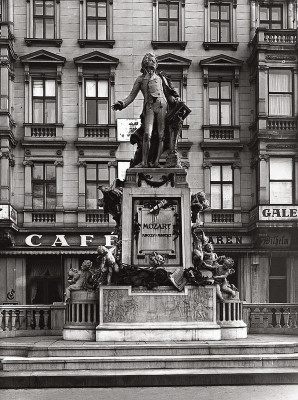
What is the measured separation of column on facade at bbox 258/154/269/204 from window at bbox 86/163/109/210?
6.92 meters

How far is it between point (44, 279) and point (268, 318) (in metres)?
20.1

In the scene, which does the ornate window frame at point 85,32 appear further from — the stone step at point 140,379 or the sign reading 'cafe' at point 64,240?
the stone step at point 140,379

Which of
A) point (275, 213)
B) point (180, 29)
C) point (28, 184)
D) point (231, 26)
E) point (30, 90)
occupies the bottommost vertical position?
point (275, 213)

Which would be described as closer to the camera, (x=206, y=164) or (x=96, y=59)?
(x=96, y=59)

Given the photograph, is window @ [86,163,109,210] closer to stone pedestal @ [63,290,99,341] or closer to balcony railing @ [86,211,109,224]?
balcony railing @ [86,211,109,224]

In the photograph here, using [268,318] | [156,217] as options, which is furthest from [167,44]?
[156,217]

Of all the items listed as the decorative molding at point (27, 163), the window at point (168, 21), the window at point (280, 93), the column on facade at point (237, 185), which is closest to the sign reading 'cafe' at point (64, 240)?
the column on facade at point (237, 185)

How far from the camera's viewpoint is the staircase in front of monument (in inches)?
569

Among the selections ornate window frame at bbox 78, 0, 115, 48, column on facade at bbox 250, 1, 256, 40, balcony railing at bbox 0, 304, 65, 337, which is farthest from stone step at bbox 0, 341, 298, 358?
column on facade at bbox 250, 1, 256, 40

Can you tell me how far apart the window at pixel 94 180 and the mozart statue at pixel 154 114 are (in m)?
21.9

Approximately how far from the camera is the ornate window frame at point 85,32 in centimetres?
4156

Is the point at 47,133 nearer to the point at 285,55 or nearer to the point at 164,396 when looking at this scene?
the point at 285,55

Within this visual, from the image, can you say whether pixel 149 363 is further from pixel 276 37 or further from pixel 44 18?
pixel 44 18

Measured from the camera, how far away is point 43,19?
41844mm
